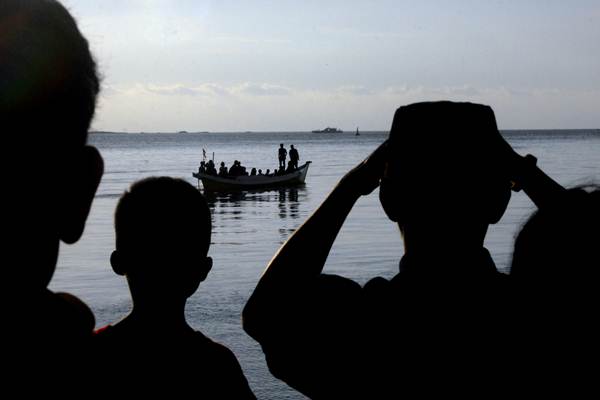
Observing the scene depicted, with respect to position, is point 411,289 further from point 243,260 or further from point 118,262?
point 243,260

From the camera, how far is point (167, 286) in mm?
2137

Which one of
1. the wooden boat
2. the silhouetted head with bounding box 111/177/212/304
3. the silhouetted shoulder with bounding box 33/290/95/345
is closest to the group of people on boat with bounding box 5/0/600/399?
the silhouetted head with bounding box 111/177/212/304

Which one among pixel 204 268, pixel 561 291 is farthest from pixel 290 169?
pixel 561 291

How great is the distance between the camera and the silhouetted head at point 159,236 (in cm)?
210

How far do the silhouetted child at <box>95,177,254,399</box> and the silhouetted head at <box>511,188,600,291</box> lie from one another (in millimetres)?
725

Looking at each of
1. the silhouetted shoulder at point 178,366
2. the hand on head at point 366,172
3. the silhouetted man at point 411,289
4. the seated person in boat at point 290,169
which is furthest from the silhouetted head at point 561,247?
the seated person in boat at point 290,169

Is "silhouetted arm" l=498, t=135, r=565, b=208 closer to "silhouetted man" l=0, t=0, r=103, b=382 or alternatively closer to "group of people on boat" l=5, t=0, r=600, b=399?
"group of people on boat" l=5, t=0, r=600, b=399

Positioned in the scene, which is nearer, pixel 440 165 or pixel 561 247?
pixel 561 247

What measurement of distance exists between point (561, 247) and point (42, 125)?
107cm

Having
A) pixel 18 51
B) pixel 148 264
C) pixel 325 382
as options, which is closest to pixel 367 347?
pixel 325 382

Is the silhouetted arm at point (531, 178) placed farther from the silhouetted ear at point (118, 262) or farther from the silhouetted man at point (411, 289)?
the silhouetted ear at point (118, 262)

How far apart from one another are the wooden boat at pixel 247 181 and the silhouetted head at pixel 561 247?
40.9 metres

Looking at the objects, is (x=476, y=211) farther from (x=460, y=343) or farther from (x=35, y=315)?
(x=35, y=315)

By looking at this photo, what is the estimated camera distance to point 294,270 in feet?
5.71
